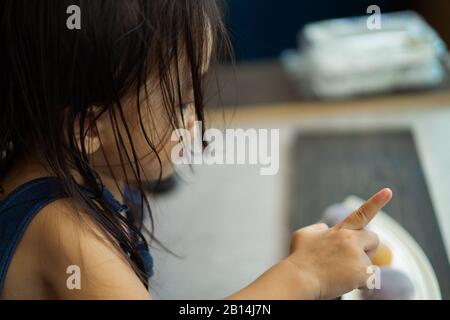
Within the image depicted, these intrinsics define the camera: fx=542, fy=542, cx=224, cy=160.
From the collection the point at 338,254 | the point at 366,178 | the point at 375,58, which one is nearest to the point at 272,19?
the point at 375,58

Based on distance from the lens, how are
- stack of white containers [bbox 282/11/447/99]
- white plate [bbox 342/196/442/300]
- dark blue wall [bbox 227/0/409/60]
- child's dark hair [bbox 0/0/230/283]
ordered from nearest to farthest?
child's dark hair [bbox 0/0/230/283]
white plate [bbox 342/196/442/300]
stack of white containers [bbox 282/11/447/99]
dark blue wall [bbox 227/0/409/60]

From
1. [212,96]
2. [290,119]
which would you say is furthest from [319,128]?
[212,96]

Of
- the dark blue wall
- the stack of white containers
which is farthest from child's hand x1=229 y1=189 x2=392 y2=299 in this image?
the dark blue wall

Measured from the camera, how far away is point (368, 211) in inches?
15.5

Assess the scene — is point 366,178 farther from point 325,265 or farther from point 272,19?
point 272,19

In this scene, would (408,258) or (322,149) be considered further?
(322,149)

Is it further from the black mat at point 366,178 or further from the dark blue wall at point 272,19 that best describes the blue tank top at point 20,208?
the dark blue wall at point 272,19

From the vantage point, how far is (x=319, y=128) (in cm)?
81

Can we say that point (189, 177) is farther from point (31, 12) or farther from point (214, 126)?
point (31, 12)

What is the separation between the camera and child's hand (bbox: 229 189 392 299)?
0.37 m

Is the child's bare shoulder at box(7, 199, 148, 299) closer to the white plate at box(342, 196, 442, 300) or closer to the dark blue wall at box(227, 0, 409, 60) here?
the white plate at box(342, 196, 442, 300)

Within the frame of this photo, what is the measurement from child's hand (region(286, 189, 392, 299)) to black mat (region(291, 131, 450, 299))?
146 mm

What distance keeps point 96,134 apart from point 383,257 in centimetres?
29

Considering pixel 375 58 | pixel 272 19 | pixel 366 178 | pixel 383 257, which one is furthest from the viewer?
pixel 272 19
